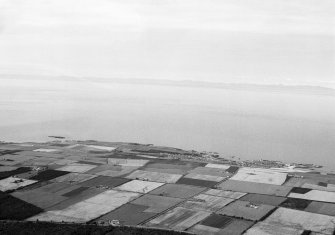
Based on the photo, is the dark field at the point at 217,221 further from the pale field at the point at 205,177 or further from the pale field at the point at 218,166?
the pale field at the point at 218,166

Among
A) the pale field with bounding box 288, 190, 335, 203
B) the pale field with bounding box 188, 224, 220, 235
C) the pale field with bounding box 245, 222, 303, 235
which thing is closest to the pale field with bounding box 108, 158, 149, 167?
the pale field with bounding box 288, 190, 335, 203

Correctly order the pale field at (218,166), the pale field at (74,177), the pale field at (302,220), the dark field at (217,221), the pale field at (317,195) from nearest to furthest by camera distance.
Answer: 1. the pale field at (302,220)
2. the dark field at (217,221)
3. the pale field at (317,195)
4. the pale field at (74,177)
5. the pale field at (218,166)

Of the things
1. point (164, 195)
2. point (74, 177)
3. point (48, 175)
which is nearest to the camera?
point (164, 195)

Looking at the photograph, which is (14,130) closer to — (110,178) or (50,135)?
(50,135)

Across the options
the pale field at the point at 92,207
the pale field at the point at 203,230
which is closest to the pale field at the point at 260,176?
the pale field at the point at 92,207

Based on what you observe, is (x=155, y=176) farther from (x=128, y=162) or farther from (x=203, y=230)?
(x=203, y=230)

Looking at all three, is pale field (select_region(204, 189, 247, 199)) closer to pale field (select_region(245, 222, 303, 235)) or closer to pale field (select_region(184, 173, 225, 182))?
pale field (select_region(184, 173, 225, 182))

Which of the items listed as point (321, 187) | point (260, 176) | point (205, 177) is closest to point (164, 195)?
point (205, 177)

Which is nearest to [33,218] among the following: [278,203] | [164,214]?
[164,214]
